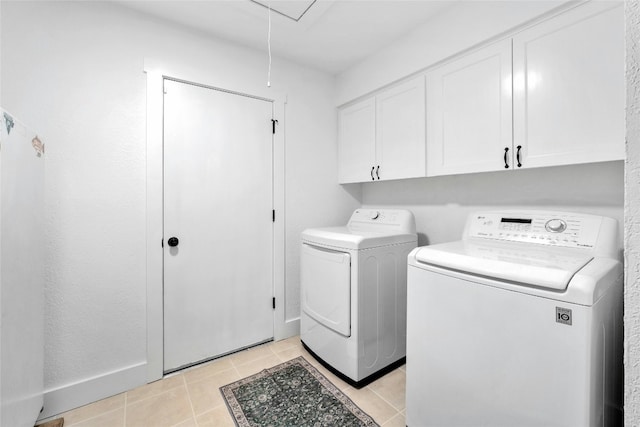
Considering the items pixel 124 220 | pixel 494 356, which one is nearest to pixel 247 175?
pixel 124 220

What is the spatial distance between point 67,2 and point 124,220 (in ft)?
4.17

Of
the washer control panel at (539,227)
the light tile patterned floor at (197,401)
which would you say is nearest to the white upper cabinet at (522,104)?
the washer control panel at (539,227)

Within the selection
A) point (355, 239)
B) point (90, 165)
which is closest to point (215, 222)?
point (90, 165)

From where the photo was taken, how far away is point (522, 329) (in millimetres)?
1001

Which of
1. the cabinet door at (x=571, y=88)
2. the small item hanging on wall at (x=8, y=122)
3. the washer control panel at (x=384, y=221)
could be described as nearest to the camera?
the small item hanging on wall at (x=8, y=122)

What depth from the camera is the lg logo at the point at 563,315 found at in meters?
0.90

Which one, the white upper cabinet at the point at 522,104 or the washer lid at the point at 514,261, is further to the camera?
the white upper cabinet at the point at 522,104

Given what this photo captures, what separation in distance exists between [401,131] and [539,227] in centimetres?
109

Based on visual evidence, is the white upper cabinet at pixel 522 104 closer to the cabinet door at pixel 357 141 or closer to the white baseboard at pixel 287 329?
the cabinet door at pixel 357 141

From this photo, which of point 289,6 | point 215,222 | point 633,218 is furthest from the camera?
point 215,222

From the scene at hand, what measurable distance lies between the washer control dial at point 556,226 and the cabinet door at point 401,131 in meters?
0.78

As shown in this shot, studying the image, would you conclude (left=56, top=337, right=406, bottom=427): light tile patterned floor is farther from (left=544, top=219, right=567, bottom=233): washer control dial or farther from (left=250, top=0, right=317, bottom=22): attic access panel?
(left=250, top=0, right=317, bottom=22): attic access panel

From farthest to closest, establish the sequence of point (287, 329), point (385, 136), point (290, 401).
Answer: point (287, 329) → point (385, 136) → point (290, 401)

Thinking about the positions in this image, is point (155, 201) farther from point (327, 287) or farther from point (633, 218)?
point (633, 218)
